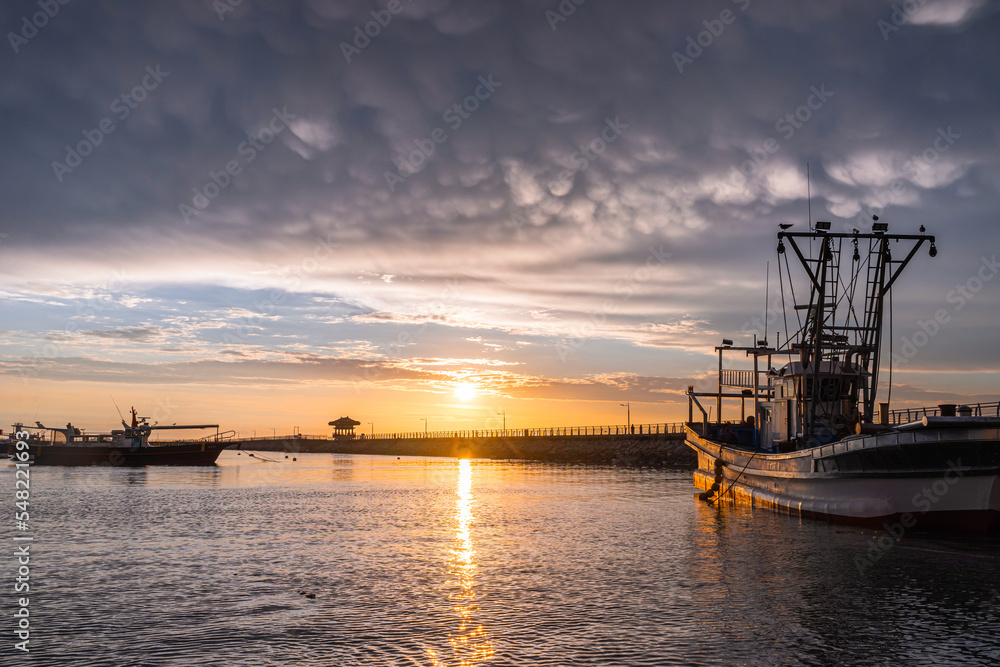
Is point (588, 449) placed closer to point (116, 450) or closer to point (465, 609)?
point (116, 450)

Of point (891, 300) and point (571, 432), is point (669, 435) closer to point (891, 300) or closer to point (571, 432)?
point (571, 432)

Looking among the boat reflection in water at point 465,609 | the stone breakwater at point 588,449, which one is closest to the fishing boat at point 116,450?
the stone breakwater at point 588,449

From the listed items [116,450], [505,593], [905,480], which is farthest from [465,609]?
[116,450]

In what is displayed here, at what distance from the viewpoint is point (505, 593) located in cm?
1762

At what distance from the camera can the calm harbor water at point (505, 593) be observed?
41.5 feet

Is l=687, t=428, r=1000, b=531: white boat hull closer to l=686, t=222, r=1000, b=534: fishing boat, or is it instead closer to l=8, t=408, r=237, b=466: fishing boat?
l=686, t=222, r=1000, b=534: fishing boat

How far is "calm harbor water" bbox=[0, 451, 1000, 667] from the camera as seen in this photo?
41.5ft

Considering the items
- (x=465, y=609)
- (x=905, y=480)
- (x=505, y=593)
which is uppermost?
(x=905, y=480)

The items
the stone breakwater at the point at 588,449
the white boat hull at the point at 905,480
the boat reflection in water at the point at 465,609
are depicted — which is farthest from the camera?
the stone breakwater at the point at 588,449

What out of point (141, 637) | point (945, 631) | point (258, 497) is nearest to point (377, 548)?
point (141, 637)

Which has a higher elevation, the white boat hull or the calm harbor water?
the white boat hull

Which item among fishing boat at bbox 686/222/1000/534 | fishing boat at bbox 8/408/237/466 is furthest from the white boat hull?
fishing boat at bbox 8/408/237/466

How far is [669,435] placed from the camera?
4237 inches

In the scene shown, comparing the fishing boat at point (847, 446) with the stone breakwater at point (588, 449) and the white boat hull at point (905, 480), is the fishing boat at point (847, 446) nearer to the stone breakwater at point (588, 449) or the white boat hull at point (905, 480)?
the white boat hull at point (905, 480)
